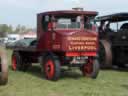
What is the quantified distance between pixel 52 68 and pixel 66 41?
3.18 feet

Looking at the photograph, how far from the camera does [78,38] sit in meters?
11.9

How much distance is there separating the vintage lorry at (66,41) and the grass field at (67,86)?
1.45 feet

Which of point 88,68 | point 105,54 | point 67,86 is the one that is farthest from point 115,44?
point 67,86

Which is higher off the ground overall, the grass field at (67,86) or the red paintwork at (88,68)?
the red paintwork at (88,68)

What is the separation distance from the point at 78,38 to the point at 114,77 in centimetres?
223

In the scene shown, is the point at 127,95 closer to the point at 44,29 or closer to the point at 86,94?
the point at 86,94

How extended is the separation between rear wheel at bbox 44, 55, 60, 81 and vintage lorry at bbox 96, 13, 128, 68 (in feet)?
12.2

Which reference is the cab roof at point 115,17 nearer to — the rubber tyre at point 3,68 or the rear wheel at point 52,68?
the rear wheel at point 52,68

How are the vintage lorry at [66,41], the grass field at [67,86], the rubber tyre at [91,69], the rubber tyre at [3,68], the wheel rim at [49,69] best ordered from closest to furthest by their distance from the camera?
the grass field at [67,86], the rubber tyre at [3,68], the vintage lorry at [66,41], the wheel rim at [49,69], the rubber tyre at [91,69]

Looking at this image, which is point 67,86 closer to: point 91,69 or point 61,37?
point 61,37

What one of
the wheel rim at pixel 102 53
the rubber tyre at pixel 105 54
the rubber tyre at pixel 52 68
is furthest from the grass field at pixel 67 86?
the wheel rim at pixel 102 53

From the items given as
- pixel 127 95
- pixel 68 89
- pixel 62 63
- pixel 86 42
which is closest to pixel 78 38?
pixel 86 42

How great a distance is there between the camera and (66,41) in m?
11.7

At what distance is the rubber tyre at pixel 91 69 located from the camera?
12688 mm
